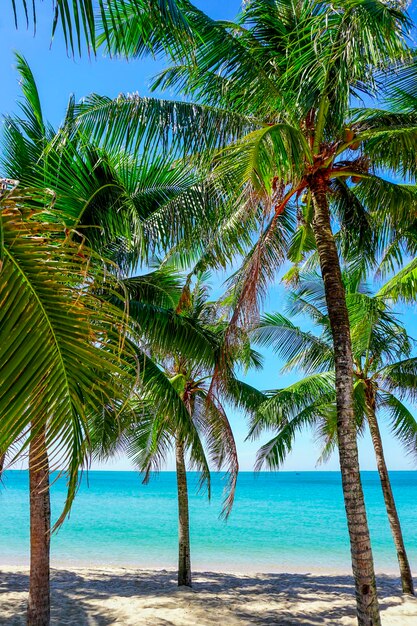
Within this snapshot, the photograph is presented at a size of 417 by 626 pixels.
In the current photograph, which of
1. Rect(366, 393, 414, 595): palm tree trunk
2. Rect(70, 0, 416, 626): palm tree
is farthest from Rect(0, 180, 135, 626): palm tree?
Rect(366, 393, 414, 595): palm tree trunk

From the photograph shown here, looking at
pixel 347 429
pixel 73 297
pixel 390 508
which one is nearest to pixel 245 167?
pixel 347 429

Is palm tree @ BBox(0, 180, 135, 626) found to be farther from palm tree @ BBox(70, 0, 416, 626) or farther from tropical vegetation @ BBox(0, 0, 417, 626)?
palm tree @ BBox(70, 0, 416, 626)

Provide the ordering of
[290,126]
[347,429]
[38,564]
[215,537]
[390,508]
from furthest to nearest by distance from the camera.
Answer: [215,537] < [390,508] < [38,564] < [347,429] < [290,126]

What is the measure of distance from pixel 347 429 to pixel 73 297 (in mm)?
4742

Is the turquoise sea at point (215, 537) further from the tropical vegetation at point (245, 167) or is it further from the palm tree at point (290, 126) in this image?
the palm tree at point (290, 126)

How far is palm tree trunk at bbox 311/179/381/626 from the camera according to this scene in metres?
5.48

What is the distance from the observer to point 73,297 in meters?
1.99

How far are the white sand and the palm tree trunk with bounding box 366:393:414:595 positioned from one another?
38 centimetres

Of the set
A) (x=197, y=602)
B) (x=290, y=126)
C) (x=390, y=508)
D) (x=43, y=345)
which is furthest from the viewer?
(x=390, y=508)

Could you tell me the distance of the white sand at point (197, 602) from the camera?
7789 millimetres

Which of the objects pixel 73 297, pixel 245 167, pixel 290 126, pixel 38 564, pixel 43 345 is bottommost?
pixel 38 564

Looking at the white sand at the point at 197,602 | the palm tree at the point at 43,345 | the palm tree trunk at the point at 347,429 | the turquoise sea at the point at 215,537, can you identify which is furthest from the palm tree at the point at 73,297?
the turquoise sea at the point at 215,537

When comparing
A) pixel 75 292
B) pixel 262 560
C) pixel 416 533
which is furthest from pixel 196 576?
pixel 416 533

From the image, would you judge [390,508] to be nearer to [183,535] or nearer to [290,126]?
[183,535]
